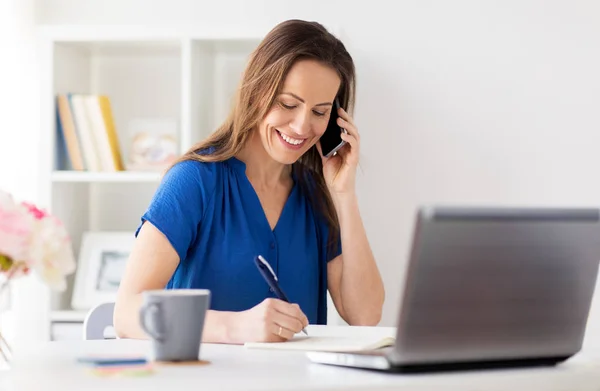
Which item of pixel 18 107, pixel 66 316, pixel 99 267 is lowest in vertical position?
pixel 66 316

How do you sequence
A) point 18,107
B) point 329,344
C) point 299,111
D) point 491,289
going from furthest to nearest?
point 18,107, point 299,111, point 329,344, point 491,289

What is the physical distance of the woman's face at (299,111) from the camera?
73.6 inches

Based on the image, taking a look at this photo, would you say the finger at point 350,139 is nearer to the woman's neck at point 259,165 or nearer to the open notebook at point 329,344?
the woman's neck at point 259,165

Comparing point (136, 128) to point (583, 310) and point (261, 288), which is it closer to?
point (261, 288)

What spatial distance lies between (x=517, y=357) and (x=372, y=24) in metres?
2.18

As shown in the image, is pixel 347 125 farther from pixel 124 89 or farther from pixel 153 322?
pixel 124 89

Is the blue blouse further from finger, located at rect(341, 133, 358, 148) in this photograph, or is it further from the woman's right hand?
the woman's right hand

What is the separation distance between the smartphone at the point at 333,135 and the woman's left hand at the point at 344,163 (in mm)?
16

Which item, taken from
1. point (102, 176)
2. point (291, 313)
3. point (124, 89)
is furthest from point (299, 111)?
point (124, 89)

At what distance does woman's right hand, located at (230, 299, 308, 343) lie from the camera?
1.34m

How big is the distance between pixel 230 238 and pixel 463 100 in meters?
1.49

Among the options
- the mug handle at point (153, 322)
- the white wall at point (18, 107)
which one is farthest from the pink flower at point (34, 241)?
the white wall at point (18, 107)

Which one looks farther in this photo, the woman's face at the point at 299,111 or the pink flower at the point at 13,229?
the woman's face at the point at 299,111

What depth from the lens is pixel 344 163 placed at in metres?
2.07
